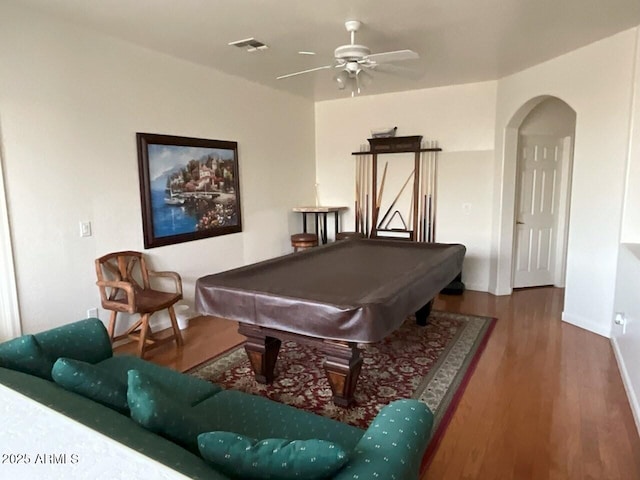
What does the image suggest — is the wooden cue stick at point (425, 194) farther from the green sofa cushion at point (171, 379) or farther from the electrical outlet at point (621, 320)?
the green sofa cushion at point (171, 379)

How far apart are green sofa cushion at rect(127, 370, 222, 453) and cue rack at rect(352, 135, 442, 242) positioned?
15.3 ft

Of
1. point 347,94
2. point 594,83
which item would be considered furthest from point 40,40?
point 594,83

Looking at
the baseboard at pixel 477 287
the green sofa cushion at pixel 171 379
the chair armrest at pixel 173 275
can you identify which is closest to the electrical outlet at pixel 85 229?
the chair armrest at pixel 173 275

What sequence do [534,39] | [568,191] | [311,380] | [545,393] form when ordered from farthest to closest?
1. [568,191]
2. [534,39]
3. [311,380]
4. [545,393]

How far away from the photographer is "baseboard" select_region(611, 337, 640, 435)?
2.45m

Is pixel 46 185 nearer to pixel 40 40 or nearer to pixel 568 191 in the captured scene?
pixel 40 40

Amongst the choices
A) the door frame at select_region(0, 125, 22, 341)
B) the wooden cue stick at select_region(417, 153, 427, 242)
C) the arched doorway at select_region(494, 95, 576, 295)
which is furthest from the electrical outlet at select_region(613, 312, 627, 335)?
the door frame at select_region(0, 125, 22, 341)

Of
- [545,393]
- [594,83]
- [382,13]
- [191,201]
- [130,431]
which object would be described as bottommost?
[545,393]

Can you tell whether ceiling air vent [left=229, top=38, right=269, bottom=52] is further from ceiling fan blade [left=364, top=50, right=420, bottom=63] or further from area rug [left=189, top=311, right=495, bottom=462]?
area rug [left=189, top=311, right=495, bottom=462]

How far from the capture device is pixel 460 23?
318 cm

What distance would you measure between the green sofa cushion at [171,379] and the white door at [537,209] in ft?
15.0

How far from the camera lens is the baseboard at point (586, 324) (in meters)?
3.75

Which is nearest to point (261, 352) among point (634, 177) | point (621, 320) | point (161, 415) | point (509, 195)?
point (161, 415)

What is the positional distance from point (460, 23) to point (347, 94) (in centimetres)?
265
